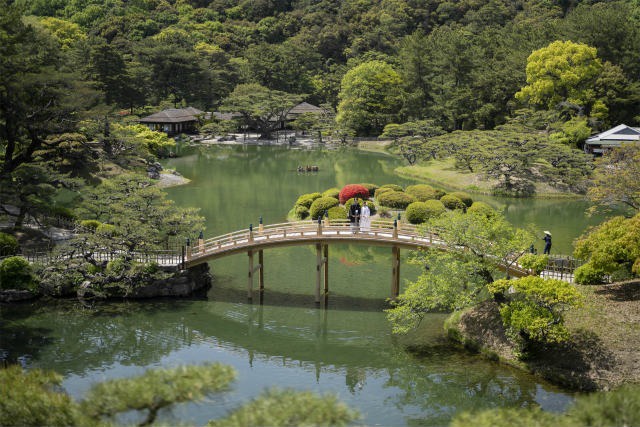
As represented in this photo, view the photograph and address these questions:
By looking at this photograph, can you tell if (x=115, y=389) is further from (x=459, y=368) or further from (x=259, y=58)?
(x=259, y=58)

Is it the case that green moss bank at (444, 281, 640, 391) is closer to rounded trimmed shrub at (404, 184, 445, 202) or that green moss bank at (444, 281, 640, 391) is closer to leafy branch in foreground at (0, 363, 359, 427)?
leafy branch in foreground at (0, 363, 359, 427)

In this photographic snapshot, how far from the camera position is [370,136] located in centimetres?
7494

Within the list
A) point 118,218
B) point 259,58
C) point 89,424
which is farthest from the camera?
point 259,58

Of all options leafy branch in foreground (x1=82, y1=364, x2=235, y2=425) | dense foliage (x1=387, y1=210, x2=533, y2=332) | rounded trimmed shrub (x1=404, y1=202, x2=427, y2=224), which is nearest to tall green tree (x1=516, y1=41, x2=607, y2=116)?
rounded trimmed shrub (x1=404, y1=202, x2=427, y2=224)

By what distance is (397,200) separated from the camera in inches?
1527

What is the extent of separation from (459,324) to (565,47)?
41.6 metres

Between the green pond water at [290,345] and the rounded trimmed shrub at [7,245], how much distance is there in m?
2.99

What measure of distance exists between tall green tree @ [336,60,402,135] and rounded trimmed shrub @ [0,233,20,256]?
4960 cm

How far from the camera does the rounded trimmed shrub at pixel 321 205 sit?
38.2 meters

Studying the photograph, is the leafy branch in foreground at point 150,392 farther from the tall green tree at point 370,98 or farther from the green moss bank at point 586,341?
the tall green tree at point 370,98

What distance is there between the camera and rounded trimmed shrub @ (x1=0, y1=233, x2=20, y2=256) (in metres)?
27.0

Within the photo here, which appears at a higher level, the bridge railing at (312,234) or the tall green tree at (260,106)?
the tall green tree at (260,106)

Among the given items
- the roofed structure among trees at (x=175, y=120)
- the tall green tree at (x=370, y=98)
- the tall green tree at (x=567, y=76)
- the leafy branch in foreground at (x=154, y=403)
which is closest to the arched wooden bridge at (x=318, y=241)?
the leafy branch in foreground at (x=154, y=403)

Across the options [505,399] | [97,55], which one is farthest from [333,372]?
[97,55]
